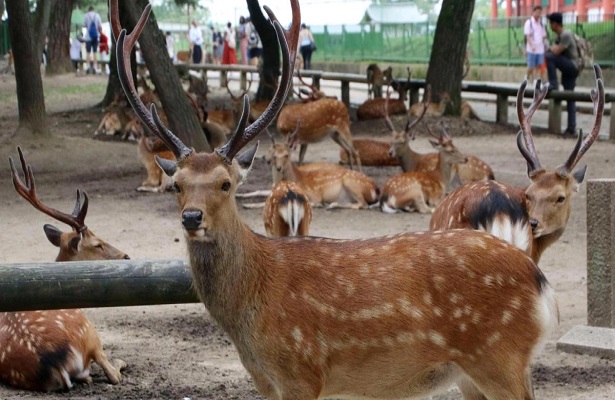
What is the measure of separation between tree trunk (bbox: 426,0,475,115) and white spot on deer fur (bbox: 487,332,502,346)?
14.0m

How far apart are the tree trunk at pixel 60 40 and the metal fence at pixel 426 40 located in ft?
31.1

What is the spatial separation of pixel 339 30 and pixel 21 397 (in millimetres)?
36174

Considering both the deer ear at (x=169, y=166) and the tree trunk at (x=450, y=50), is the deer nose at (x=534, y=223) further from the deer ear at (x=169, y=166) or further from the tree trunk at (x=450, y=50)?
the tree trunk at (x=450, y=50)

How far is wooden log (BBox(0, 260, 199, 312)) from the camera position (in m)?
4.46

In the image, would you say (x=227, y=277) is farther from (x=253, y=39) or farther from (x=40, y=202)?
(x=253, y=39)

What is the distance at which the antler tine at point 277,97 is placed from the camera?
4285 millimetres

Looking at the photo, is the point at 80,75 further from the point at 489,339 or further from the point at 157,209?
the point at 489,339

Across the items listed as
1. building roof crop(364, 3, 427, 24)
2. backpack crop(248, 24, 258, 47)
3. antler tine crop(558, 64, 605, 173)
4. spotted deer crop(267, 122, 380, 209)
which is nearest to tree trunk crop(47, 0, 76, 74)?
backpack crop(248, 24, 258, 47)

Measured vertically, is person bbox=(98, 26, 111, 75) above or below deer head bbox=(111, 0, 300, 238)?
below

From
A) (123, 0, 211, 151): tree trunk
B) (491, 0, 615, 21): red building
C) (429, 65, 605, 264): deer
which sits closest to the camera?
(429, 65, 605, 264): deer

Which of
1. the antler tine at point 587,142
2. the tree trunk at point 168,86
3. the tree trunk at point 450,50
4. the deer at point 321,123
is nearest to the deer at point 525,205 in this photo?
the antler tine at point 587,142

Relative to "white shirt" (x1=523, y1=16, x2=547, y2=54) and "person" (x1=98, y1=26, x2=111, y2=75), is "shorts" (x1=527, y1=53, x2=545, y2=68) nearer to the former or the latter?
"white shirt" (x1=523, y1=16, x2=547, y2=54)

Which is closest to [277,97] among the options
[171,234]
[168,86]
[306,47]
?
[171,234]

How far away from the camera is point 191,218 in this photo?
4.01 meters
